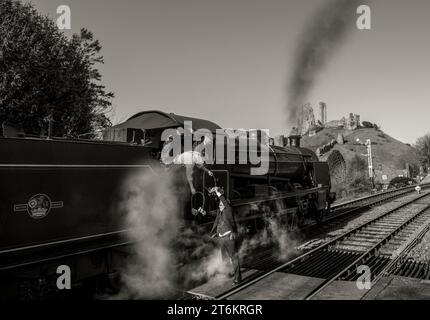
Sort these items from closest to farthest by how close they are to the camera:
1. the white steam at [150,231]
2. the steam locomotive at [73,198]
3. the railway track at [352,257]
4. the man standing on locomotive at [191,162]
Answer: the steam locomotive at [73,198]
the white steam at [150,231]
the man standing on locomotive at [191,162]
the railway track at [352,257]

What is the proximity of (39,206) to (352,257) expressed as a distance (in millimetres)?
6609

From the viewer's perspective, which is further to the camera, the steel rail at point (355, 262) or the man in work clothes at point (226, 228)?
the man in work clothes at point (226, 228)

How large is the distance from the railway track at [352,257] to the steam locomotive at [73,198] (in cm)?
190

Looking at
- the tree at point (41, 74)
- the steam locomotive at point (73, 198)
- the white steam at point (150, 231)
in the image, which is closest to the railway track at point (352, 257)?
the white steam at point (150, 231)

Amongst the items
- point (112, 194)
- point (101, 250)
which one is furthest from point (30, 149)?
point (101, 250)

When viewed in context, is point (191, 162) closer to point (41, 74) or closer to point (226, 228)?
point (226, 228)

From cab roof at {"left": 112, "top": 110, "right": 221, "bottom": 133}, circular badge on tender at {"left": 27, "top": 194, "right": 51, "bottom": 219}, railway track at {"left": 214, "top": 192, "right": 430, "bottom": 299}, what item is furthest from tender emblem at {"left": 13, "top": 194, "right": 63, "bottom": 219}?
railway track at {"left": 214, "top": 192, "right": 430, "bottom": 299}

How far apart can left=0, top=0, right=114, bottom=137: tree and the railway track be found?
735 centimetres

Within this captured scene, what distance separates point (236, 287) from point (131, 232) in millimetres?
1918

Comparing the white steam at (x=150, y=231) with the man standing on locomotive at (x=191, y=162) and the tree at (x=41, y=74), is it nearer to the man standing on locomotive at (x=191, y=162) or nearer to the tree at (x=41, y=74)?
the man standing on locomotive at (x=191, y=162)

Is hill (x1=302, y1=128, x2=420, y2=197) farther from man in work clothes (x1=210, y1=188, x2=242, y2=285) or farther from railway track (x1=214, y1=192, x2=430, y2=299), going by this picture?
man in work clothes (x1=210, y1=188, x2=242, y2=285)

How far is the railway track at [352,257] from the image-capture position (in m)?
6.41

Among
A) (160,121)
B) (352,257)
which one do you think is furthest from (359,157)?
(160,121)

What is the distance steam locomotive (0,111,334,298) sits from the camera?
13.3 feet
